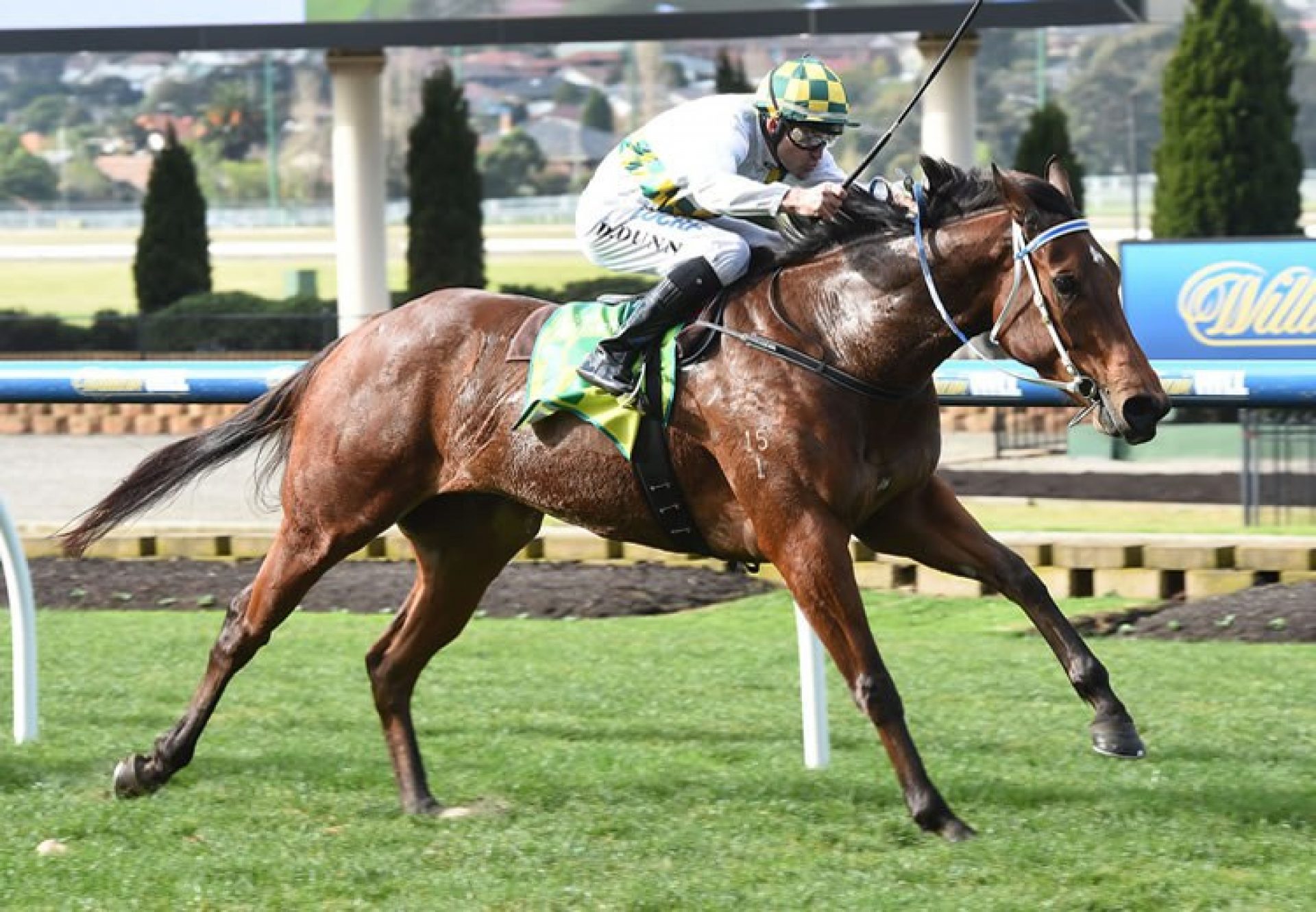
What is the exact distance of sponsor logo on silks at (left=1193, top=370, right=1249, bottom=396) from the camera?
718 centimetres

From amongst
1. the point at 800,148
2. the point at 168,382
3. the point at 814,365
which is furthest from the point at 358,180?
the point at 814,365

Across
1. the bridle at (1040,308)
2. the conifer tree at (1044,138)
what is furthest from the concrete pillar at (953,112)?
the bridle at (1040,308)

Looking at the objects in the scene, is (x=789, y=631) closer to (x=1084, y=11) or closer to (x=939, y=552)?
(x=939, y=552)

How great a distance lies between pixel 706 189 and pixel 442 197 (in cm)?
1850

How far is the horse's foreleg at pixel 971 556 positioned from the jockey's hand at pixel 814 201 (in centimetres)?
81

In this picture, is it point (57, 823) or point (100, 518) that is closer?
point (57, 823)

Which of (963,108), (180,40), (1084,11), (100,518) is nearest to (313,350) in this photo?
(180,40)

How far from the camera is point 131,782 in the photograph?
20.2 feet

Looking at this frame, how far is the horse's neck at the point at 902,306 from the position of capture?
5609 mm

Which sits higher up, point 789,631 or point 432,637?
point 432,637

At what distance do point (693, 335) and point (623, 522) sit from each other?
0.57m

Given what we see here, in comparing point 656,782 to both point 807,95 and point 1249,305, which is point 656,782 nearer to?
point 807,95

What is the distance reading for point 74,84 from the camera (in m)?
84.5

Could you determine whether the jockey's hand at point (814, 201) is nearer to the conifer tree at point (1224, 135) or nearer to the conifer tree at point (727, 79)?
the conifer tree at point (1224, 135)
